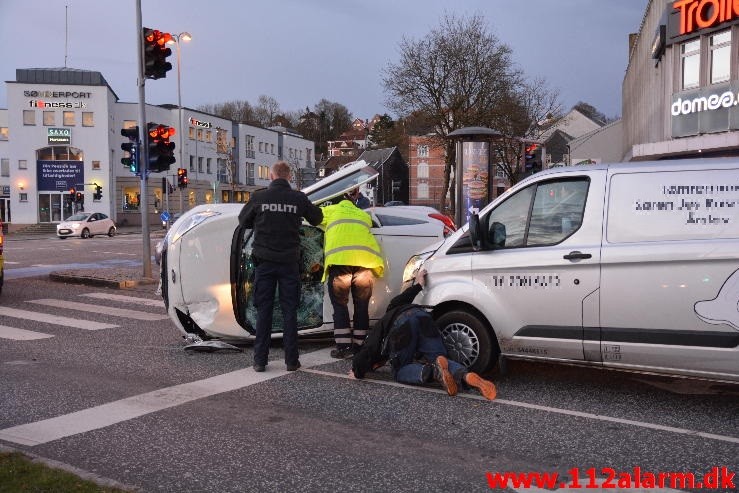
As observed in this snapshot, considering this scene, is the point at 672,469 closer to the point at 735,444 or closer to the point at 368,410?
the point at 735,444

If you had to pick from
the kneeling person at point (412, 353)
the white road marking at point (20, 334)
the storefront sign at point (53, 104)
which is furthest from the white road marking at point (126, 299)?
the storefront sign at point (53, 104)

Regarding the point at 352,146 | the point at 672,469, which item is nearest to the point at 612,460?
the point at 672,469

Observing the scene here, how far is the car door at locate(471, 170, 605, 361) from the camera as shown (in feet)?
18.8

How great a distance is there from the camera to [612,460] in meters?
4.40

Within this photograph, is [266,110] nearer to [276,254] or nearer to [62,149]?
[62,149]

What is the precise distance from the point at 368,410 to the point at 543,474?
1.72m

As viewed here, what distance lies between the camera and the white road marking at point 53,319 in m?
9.61

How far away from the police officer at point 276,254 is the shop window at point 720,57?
18.6 metres

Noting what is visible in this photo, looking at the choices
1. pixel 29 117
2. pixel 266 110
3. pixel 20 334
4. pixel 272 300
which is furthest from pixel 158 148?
pixel 266 110

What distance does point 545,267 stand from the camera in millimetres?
5902

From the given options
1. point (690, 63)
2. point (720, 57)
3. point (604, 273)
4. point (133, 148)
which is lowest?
point (604, 273)

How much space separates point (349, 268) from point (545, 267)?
88.6 inches

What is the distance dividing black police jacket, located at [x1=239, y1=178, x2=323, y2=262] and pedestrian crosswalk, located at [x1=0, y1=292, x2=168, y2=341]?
12.4 feet

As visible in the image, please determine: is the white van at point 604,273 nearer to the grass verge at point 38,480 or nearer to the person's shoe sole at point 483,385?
the person's shoe sole at point 483,385
